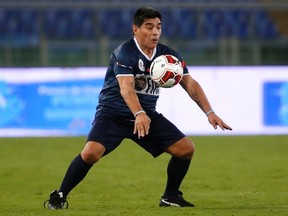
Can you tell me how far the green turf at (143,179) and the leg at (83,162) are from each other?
29 centimetres

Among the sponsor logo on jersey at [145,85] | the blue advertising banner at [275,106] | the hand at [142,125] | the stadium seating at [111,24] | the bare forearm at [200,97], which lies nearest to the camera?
the hand at [142,125]

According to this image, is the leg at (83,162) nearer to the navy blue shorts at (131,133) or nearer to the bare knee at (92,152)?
the bare knee at (92,152)

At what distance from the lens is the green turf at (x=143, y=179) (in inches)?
340

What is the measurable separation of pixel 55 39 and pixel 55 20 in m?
2.23

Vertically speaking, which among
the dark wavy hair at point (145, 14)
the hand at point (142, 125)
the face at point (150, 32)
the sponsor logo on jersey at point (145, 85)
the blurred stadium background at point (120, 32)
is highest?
the dark wavy hair at point (145, 14)

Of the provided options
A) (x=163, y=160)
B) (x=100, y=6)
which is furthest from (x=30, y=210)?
(x=100, y=6)

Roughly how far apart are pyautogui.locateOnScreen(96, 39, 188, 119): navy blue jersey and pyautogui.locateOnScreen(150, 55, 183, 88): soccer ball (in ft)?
0.53

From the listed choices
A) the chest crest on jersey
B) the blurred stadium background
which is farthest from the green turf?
the blurred stadium background

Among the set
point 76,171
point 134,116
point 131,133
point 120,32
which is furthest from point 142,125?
point 120,32

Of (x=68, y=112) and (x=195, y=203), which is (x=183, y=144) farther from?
(x=68, y=112)

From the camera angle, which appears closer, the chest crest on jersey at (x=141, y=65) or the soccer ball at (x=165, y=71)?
the soccer ball at (x=165, y=71)

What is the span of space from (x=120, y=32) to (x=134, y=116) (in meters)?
15.4

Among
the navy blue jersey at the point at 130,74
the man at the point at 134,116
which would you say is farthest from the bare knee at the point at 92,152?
the navy blue jersey at the point at 130,74

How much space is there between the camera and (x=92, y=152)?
8.10 metres
